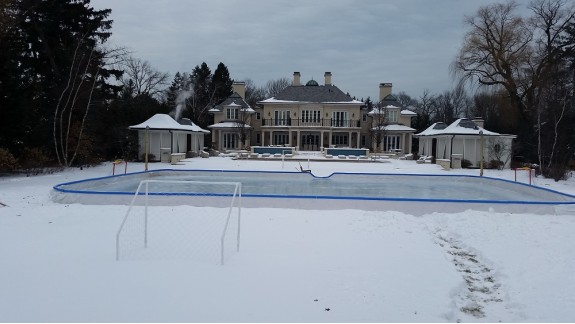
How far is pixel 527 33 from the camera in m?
29.9

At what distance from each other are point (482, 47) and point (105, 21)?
26.2 m

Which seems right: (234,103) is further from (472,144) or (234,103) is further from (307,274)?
(307,274)

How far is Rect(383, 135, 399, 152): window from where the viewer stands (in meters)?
43.3

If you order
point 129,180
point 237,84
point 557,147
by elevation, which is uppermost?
point 237,84

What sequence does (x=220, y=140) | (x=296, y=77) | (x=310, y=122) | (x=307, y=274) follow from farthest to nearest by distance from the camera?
(x=296, y=77)
(x=310, y=122)
(x=220, y=140)
(x=307, y=274)

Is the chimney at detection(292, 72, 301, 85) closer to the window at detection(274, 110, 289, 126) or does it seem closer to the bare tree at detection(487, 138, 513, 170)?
the window at detection(274, 110, 289, 126)

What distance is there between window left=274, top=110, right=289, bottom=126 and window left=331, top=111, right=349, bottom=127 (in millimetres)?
5082

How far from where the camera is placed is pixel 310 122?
1766 inches

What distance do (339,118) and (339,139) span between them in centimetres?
240

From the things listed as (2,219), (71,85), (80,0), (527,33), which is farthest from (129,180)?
(527,33)

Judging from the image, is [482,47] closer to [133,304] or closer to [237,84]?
[237,84]

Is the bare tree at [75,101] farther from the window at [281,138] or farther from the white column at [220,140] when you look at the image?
the window at [281,138]

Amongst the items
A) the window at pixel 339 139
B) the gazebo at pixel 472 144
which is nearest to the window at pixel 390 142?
the window at pixel 339 139

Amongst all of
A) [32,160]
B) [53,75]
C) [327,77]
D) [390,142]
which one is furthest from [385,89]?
[32,160]
